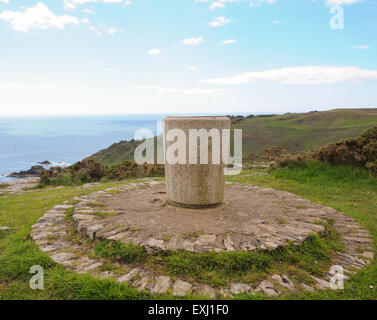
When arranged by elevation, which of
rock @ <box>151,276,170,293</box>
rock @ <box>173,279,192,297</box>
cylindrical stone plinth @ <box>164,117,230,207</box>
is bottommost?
rock @ <box>173,279,192,297</box>

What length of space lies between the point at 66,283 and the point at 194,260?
5.50ft

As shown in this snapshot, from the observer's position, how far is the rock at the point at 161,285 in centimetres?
321

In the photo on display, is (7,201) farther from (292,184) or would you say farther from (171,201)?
(292,184)

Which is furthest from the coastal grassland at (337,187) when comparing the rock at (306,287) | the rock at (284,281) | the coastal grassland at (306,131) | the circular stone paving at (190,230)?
the coastal grassland at (306,131)

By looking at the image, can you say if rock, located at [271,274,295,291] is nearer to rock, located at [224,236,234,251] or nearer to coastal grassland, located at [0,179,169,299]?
rock, located at [224,236,234,251]

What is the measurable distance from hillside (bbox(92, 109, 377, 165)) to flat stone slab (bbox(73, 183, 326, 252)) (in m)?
23.2

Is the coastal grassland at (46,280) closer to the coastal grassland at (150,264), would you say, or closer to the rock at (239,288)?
the coastal grassland at (150,264)

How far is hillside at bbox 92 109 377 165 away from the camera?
95.4 feet

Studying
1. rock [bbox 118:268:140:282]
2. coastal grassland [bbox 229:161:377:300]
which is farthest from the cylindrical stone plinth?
coastal grassland [bbox 229:161:377:300]

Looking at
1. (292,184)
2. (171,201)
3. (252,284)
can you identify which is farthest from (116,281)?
(292,184)

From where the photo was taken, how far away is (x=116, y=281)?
10.9 ft

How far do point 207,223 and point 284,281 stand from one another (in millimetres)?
1789

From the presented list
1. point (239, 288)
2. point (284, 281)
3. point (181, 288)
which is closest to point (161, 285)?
point (181, 288)

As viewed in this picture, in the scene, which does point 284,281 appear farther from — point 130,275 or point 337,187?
point 337,187
